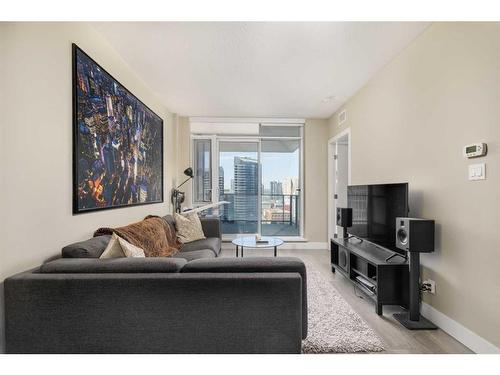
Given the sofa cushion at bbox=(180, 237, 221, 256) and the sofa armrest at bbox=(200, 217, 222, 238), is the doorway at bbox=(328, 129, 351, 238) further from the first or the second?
the sofa cushion at bbox=(180, 237, 221, 256)

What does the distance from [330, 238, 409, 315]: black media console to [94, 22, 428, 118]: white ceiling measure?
2.11 m

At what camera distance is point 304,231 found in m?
5.28

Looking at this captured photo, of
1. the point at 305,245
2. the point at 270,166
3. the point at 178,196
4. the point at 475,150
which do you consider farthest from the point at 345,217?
the point at 178,196

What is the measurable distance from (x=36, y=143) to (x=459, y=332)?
3.26m

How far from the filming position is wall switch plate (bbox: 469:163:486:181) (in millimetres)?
1747

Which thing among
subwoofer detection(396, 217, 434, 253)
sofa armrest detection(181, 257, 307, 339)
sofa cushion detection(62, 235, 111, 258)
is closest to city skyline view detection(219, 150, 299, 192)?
subwoofer detection(396, 217, 434, 253)

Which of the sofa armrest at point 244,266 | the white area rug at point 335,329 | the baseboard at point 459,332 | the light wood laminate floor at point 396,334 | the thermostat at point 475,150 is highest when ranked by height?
the thermostat at point 475,150

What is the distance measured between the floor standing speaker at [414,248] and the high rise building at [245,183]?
10.8 feet

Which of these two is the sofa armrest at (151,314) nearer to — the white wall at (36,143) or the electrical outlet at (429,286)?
the white wall at (36,143)

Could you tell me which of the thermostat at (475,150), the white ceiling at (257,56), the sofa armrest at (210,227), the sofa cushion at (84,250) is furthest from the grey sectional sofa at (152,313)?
the sofa armrest at (210,227)

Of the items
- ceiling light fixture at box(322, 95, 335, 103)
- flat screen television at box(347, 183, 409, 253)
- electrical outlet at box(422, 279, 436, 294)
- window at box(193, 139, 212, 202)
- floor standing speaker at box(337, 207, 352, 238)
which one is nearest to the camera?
electrical outlet at box(422, 279, 436, 294)

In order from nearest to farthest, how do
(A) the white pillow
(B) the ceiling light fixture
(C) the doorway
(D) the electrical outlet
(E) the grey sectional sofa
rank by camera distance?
(E) the grey sectional sofa
(A) the white pillow
(D) the electrical outlet
(B) the ceiling light fixture
(C) the doorway

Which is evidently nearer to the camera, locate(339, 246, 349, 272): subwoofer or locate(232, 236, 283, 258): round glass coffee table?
locate(339, 246, 349, 272): subwoofer

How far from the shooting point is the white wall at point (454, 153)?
171 cm
